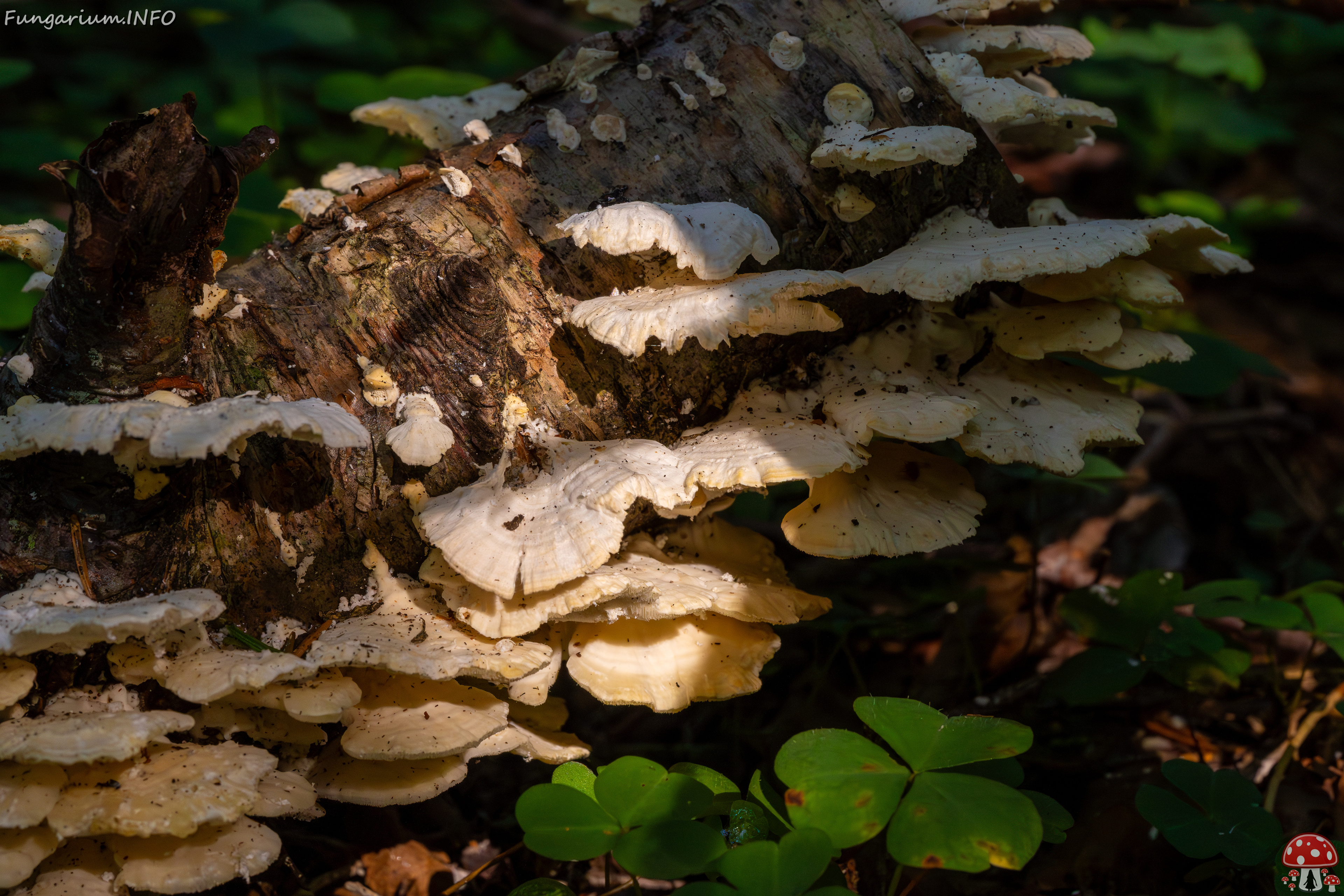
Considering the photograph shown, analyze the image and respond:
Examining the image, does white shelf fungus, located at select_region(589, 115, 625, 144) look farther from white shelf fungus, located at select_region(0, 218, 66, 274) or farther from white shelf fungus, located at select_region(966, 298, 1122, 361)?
white shelf fungus, located at select_region(0, 218, 66, 274)

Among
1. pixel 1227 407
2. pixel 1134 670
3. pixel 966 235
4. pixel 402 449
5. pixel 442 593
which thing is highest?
pixel 966 235

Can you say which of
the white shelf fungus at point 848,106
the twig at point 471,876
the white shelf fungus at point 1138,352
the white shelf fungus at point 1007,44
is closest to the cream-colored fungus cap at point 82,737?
the twig at point 471,876

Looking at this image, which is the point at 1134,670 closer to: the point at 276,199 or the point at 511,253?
the point at 511,253

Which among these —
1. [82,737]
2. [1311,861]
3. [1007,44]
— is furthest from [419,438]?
[1311,861]

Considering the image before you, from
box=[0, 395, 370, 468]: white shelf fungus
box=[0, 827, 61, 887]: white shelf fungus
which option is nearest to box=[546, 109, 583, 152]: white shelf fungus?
box=[0, 395, 370, 468]: white shelf fungus

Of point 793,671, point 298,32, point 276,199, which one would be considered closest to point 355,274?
point 793,671

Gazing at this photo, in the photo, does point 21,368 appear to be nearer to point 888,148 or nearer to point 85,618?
point 85,618
